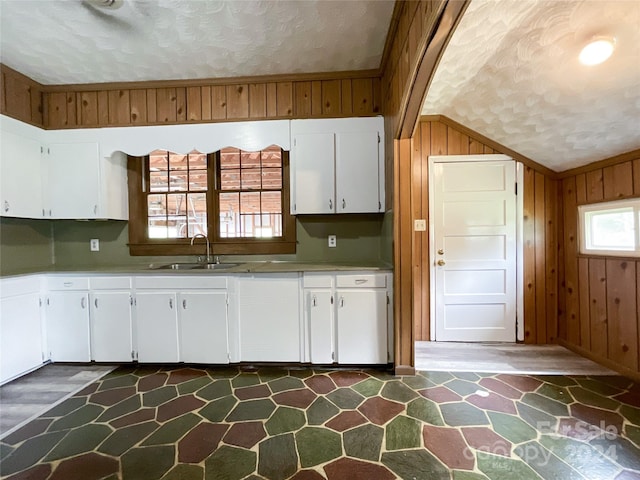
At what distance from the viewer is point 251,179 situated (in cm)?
300

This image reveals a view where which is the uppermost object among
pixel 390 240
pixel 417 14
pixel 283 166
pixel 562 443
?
pixel 417 14

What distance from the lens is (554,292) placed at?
294 centimetres

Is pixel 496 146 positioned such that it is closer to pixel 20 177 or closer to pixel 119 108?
pixel 119 108

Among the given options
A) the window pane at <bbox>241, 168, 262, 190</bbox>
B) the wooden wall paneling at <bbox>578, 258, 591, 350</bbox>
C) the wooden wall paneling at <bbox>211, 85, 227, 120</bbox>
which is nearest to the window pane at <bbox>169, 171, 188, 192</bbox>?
the window pane at <bbox>241, 168, 262, 190</bbox>

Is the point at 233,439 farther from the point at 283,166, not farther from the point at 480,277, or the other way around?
the point at 480,277

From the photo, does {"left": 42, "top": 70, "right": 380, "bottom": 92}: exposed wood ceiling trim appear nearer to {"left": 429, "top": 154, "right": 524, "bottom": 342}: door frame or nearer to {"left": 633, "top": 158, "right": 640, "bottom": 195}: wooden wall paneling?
{"left": 429, "top": 154, "right": 524, "bottom": 342}: door frame

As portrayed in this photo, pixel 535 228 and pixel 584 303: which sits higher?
pixel 535 228

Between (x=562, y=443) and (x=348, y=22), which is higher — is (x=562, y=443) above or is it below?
below

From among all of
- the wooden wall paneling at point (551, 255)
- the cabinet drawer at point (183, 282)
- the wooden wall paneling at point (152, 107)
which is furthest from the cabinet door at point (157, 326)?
the wooden wall paneling at point (551, 255)

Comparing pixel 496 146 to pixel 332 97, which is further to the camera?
pixel 496 146

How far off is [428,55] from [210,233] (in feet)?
8.27

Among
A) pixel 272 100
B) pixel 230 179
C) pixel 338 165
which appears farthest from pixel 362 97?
pixel 230 179

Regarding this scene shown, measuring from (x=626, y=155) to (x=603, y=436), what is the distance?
213 centimetres

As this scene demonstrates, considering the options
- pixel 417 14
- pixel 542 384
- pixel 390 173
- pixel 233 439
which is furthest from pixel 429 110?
pixel 233 439
